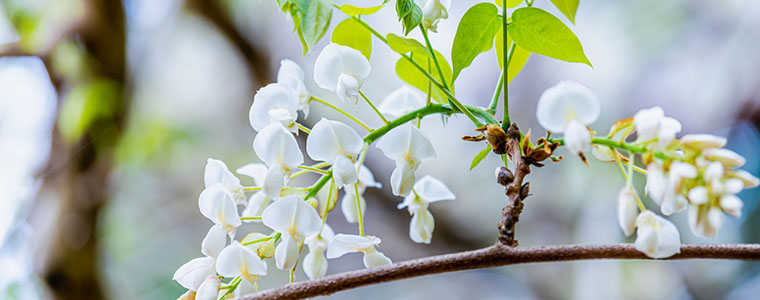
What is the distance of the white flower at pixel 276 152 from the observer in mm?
230

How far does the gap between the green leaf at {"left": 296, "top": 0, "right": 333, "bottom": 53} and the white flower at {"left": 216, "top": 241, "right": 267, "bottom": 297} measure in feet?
0.30

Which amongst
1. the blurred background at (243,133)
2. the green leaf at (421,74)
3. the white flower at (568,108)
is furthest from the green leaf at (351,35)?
the blurred background at (243,133)

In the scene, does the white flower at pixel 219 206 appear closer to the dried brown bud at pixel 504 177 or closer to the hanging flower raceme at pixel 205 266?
the hanging flower raceme at pixel 205 266

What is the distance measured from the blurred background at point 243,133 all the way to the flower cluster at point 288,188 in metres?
0.65

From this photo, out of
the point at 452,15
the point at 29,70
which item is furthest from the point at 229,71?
the point at 452,15

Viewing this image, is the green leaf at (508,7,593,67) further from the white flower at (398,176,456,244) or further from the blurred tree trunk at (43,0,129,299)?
the blurred tree trunk at (43,0,129,299)

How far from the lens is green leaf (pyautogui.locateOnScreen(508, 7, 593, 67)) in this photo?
0.78 ft

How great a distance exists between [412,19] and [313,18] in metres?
0.05

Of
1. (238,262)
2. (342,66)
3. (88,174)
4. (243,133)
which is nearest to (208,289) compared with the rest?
(238,262)

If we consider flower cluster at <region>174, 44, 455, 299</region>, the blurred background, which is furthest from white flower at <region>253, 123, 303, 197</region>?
the blurred background

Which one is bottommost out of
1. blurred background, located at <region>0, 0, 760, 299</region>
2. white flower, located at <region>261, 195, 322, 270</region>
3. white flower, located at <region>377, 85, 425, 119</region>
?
blurred background, located at <region>0, 0, 760, 299</region>

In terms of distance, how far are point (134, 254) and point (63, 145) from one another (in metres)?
0.52

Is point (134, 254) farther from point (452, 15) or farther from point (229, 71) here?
point (452, 15)

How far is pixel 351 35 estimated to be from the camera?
0.29 meters
